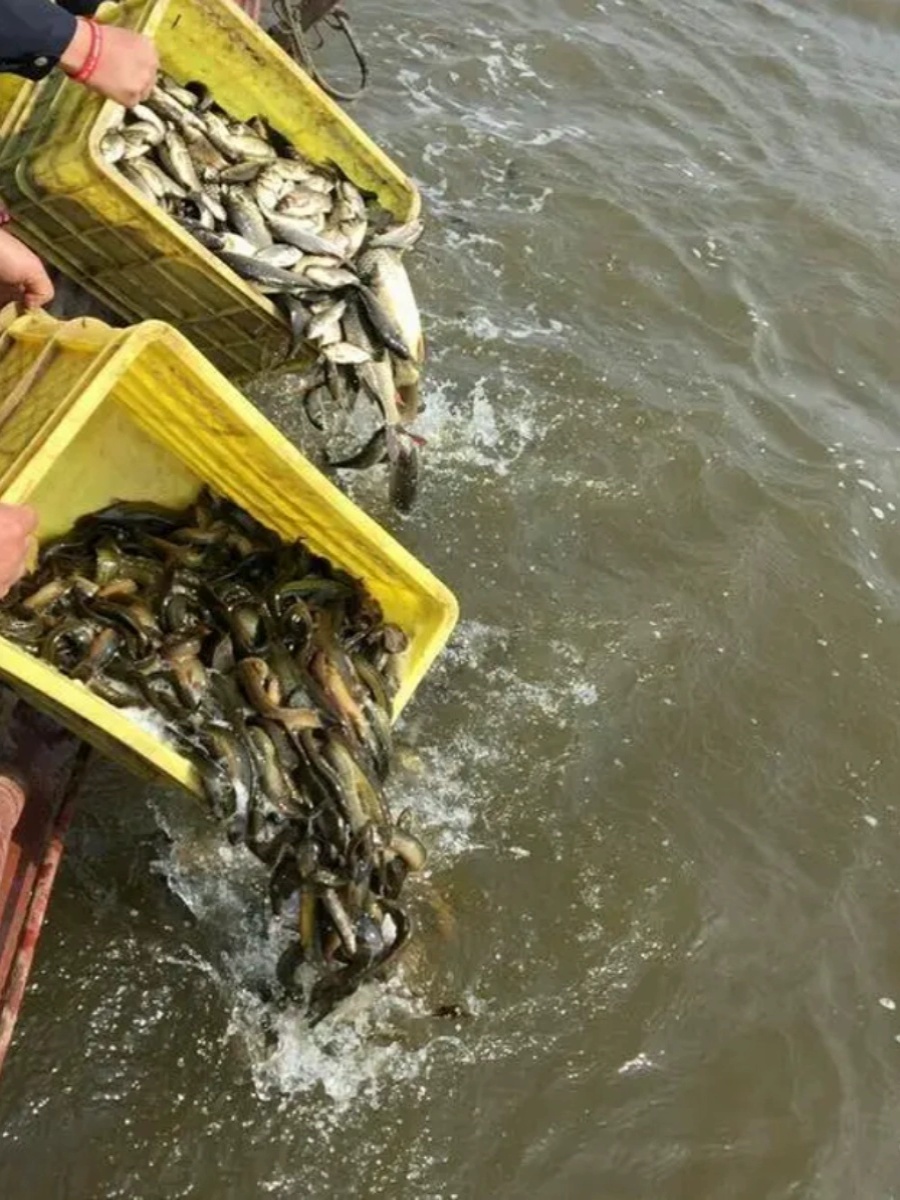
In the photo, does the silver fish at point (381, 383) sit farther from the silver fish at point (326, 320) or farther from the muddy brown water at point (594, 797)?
the muddy brown water at point (594, 797)

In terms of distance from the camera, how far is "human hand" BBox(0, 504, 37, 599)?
9.98ft

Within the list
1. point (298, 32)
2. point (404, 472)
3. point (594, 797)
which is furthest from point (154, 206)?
point (298, 32)

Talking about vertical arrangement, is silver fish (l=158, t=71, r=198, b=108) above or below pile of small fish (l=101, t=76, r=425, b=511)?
above

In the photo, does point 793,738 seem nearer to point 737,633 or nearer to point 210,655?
point 737,633

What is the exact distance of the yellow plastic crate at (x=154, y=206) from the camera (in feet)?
14.3

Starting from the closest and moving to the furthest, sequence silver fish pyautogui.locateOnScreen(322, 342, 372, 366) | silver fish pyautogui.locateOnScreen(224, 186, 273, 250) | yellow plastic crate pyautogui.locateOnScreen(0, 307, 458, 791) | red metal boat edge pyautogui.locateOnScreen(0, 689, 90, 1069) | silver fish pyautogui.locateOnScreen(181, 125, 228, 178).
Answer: yellow plastic crate pyautogui.locateOnScreen(0, 307, 458, 791) < red metal boat edge pyautogui.locateOnScreen(0, 689, 90, 1069) < silver fish pyautogui.locateOnScreen(322, 342, 372, 366) < silver fish pyautogui.locateOnScreen(224, 186, 273, 250) < silver fish pyautogui.locateOnScreen(181, 125, 228, 178)

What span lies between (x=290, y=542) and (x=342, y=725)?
0.74m

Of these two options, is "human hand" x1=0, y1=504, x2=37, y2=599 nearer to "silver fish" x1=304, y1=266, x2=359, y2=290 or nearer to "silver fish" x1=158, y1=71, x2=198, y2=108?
"silver fish" x1=304, y1=266, x2=359, y2=290

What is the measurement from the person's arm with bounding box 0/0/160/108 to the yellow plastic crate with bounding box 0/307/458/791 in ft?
2.77

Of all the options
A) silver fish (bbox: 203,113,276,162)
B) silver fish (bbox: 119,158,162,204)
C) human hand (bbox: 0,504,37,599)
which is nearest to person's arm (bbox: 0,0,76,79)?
silver fish (bbox: 119,158,162,204)

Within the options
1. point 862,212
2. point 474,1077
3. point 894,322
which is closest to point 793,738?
point 474,1077

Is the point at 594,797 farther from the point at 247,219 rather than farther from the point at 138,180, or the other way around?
the point at 138,180

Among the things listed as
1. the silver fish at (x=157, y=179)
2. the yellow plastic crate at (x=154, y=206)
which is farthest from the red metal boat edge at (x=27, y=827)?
the silver fish at (x=157, y=179)

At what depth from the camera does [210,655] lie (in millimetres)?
3891
